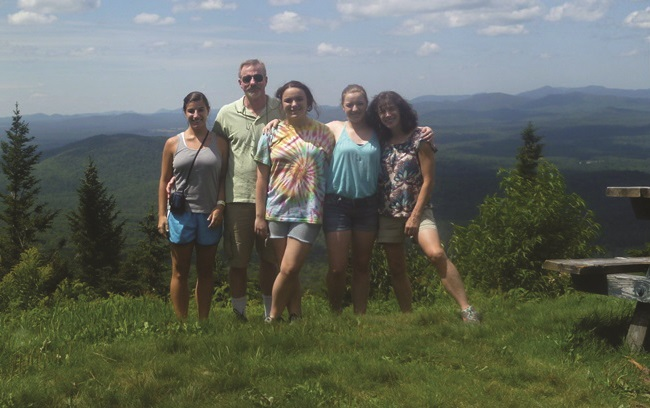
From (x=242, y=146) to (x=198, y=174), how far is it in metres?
0.44

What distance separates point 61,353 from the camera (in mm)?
4734

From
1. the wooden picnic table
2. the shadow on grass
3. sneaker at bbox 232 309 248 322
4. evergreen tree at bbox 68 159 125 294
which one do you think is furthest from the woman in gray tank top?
evergreen tree at bbox 68 159 125 294

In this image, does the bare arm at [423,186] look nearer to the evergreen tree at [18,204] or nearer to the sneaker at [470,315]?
the sneaker at [470,315]

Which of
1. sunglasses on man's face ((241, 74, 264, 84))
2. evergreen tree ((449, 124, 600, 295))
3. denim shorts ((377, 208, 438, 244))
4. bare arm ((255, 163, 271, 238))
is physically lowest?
evergreen tree ((449, 124, 600, 295))

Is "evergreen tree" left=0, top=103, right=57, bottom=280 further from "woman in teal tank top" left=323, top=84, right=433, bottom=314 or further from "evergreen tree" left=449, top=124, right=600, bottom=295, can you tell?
"woman in teal tank top" left=323, top=84, right=433, bottom=314

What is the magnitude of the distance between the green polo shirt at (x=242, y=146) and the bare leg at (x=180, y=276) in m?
0.55

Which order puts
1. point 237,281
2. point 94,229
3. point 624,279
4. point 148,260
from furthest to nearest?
point 94,229 < point 148,260 < point 237,281 < point 624,279

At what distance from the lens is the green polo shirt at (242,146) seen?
225 inches

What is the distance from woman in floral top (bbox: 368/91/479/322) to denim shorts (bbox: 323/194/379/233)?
12 cm

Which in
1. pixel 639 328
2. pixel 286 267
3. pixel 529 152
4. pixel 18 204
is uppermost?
pixel 286 267

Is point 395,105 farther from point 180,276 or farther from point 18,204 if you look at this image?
point 18,204

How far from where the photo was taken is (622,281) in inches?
206

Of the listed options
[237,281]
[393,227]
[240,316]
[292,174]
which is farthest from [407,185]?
[240,316]

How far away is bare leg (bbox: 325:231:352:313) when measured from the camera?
19.0 ft
